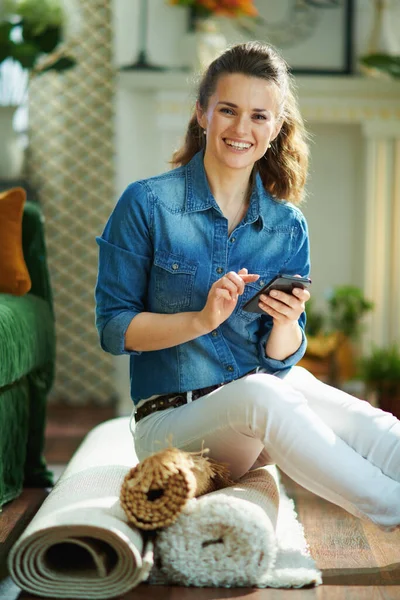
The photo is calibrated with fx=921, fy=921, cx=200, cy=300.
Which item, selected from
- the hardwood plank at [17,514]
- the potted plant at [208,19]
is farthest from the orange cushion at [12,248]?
the potted plant at [208,19]

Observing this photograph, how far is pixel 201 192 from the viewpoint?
5.70ft

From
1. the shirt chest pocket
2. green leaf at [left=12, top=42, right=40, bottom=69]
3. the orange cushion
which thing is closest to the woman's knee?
the shirt chest pocket

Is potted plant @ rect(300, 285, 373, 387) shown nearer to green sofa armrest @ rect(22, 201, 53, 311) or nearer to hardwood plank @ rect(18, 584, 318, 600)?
green sofa armrest @ rect(22, 201, 53, 311)

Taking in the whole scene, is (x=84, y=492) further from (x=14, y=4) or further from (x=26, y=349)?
(x=14, y=4)

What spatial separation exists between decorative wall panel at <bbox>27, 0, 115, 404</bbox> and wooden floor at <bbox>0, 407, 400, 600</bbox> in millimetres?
1408

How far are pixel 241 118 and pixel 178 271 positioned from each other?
30cm

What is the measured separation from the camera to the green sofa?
195 cm

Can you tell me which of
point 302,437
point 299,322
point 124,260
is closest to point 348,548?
point 302,437

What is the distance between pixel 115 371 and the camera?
3.56 meters

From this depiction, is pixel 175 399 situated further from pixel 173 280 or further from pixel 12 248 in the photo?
pixel 12 248

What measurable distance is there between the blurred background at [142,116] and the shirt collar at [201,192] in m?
1.65

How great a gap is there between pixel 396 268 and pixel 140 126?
115 cm

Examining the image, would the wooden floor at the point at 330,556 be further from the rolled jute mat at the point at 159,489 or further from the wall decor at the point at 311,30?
the wall decor at the point at 311,30

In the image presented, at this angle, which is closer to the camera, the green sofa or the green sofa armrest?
the green sofa
